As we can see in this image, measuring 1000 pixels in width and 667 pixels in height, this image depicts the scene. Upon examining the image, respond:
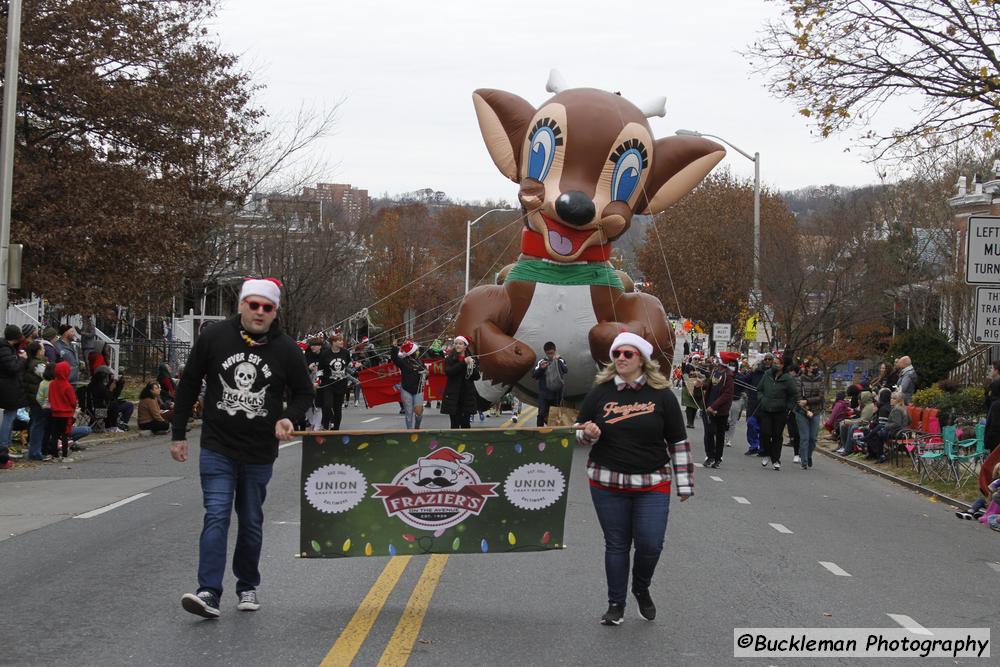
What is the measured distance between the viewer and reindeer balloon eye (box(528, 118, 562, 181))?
54.0 feet

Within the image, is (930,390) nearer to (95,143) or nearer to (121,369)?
(95,143)

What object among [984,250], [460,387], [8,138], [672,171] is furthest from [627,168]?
[8,138]

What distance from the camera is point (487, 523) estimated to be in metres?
7.24

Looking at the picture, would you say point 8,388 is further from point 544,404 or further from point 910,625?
point 910,625

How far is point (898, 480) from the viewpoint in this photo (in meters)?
16.7

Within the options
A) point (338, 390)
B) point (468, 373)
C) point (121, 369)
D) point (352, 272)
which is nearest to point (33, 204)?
point (338, 390)

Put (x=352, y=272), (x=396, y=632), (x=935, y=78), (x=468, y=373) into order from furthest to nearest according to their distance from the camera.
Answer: (x=352, y=272), (x=468, y=373), (x=935, y=78), (x=396, y=632)

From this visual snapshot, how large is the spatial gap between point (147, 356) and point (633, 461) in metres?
30.1

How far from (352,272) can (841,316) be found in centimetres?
1721

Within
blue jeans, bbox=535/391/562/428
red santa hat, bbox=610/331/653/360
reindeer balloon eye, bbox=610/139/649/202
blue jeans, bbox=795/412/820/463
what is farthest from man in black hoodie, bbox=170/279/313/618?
blue jeans, bbox=795/412/820/463

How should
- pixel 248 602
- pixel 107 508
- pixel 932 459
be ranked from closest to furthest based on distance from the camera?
1. pixel 248 602
2. pixel 107 508
3. pixel 932 459

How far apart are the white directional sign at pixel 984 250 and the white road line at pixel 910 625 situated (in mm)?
6331

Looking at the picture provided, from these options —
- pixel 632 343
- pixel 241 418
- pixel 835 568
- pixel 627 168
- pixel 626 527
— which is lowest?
pixel 835 568

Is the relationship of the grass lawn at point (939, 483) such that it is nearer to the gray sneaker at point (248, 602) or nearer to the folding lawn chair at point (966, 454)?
the folding lawn chair at point (966, 454)
